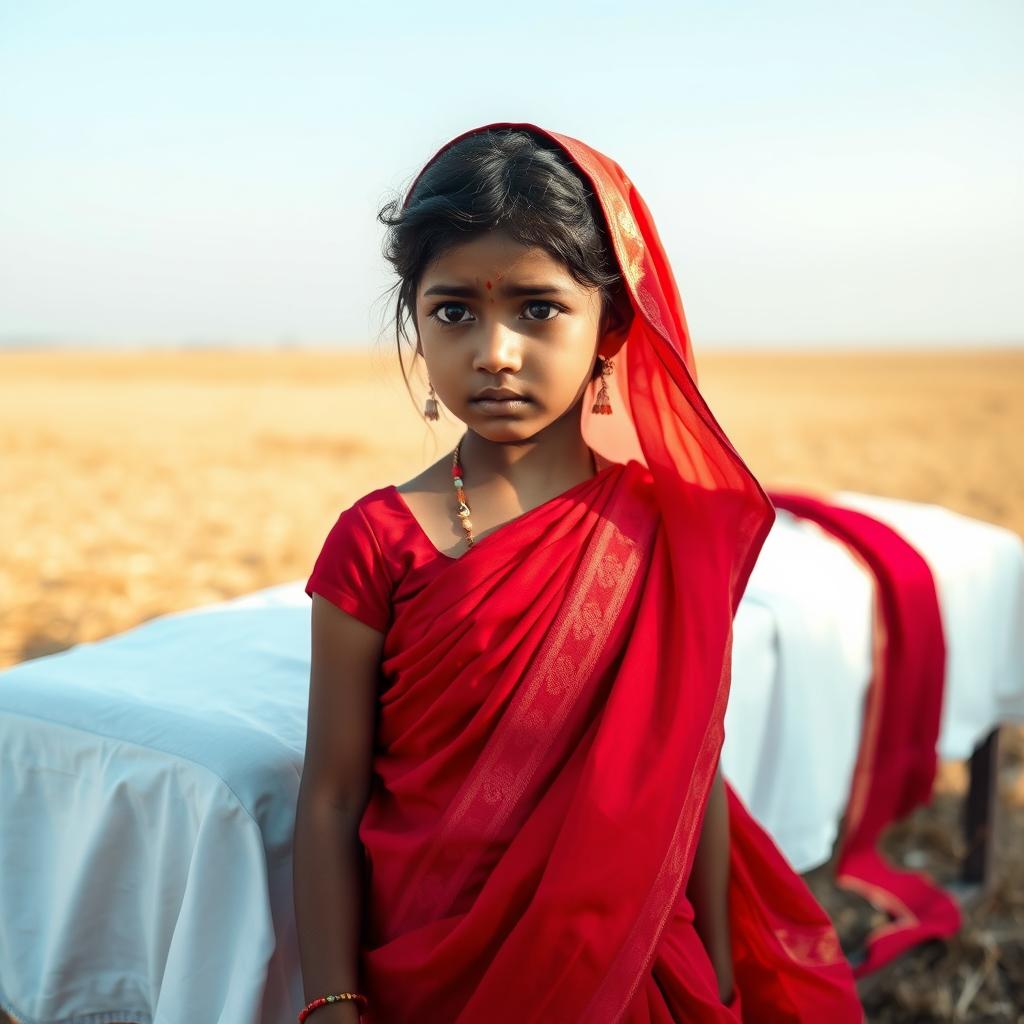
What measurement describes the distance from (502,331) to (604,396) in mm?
324

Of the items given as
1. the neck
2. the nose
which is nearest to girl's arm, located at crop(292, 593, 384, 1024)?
the neck

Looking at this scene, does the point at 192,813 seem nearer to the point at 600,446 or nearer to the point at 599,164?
the point at 600,446

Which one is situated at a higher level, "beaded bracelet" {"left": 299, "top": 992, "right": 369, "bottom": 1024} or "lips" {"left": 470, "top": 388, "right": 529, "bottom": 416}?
"lips" {"left": 470, "top": 388, "right": 529, "bottom": 416}

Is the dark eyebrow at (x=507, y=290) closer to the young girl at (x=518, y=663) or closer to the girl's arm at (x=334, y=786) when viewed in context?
the young girl at (x=518, y=663)

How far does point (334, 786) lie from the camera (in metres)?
1.76

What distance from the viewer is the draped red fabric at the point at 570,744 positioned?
5.26 ft

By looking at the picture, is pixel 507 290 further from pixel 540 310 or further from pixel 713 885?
pixel 713 885

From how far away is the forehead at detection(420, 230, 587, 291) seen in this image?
1.66m

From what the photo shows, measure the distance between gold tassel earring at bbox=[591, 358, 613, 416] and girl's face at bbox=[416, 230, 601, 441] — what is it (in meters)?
0.18

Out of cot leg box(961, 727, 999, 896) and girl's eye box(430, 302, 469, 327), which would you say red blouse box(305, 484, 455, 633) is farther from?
cot leg box(961, 727, 999, 896)

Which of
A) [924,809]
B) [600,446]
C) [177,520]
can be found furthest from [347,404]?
[600,446]

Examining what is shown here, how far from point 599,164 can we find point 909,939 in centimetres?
244

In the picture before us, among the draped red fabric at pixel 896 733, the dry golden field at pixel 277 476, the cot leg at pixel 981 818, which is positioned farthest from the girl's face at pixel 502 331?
the cot leg at pixel 981 818

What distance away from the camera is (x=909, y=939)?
10.1 feet
